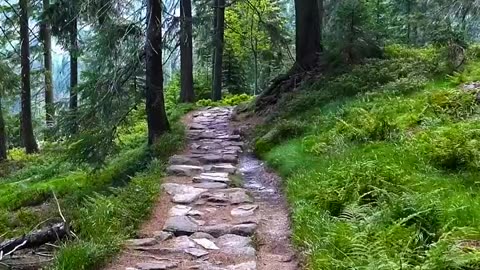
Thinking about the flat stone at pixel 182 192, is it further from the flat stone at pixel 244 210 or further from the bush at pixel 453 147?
the bush at pixel 453 147

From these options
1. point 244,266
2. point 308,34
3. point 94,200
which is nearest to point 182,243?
point 244,266

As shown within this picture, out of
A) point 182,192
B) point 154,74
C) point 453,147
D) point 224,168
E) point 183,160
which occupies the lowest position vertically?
point 182,192

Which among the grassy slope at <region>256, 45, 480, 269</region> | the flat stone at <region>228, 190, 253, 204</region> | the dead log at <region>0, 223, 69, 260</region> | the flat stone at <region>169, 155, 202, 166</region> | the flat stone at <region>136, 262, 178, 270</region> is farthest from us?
the flat stone at <region>169, 155, 202, 166</region>

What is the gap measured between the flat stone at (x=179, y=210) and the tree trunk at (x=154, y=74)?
343 cm

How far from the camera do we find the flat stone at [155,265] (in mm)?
4457

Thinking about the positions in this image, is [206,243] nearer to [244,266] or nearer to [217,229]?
[217,229]

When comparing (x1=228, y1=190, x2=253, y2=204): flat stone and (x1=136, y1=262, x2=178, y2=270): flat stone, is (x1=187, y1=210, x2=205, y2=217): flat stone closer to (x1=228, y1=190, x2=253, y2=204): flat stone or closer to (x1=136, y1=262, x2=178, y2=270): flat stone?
(x1=228, y1=190, x2=253, y2=204): flat stone

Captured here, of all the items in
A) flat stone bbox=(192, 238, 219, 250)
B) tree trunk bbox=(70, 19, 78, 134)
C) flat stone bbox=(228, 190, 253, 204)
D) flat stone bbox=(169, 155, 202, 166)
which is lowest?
flat stone bbox=(192, 238, 219, 250)

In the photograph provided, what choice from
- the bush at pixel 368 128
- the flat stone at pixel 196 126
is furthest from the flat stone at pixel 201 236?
the flat stone at pixel 196 126

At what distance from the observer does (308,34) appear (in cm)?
1261

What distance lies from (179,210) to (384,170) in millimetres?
2289

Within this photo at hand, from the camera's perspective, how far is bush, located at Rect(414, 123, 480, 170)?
565cm

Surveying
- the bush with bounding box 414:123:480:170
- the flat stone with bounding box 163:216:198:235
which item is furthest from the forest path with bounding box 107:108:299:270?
the bush with bounding box 414:123:480:170

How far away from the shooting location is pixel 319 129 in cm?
898
